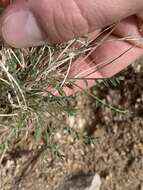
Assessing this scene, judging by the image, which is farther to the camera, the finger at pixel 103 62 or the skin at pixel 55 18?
the finger at pixel 103 62

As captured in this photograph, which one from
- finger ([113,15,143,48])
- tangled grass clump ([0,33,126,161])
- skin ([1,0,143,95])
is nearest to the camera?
skin ([1,0,143,95])

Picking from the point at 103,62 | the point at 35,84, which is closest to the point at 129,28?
the point at 103,62

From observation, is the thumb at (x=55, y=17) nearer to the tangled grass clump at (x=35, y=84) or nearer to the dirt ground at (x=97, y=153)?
the tangled grass clump at (x=35, y=84)

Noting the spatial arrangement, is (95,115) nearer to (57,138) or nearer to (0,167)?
(57,138)

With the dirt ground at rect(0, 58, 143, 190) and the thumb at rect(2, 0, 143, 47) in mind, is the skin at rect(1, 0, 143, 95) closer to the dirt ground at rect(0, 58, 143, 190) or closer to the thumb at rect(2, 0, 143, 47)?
the thumb at rect(2, 0, 143, 47)

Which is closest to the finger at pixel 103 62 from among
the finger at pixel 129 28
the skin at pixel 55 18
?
the finger at pixel 129 28

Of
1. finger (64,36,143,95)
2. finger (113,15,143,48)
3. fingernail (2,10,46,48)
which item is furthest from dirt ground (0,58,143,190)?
fingernail (2,10,46,48)

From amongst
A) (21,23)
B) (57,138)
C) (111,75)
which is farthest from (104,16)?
(57,138)
